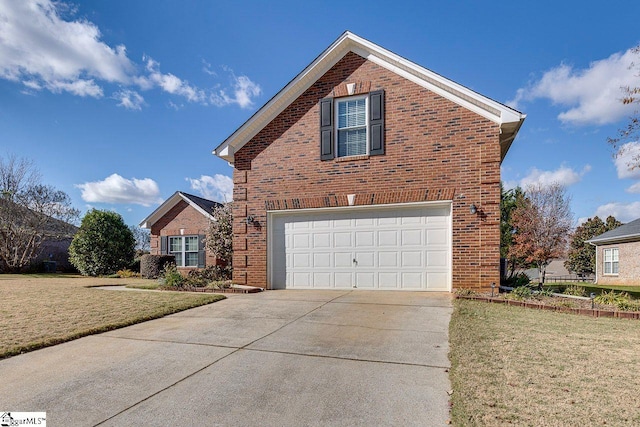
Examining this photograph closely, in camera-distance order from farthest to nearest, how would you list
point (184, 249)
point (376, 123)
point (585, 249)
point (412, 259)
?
point (585, 249) → point (184, 249) → point (376, 123) → point (412, 259)

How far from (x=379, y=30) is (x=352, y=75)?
2180mm

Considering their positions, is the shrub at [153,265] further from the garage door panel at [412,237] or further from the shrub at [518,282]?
the shrub at [518,282]

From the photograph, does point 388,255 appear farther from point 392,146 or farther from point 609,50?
point 609,50

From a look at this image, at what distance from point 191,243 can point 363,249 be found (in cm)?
1261

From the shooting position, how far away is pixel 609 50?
43.4 feet

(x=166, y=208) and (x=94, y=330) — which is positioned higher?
(x=166, y=208)

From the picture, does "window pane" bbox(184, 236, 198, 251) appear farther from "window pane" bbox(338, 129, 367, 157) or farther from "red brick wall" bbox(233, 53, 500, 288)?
"window pane" bbox(338, 129, 367, 157)

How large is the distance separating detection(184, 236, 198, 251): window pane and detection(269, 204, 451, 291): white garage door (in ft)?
32.4

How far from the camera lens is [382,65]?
10.1 meters

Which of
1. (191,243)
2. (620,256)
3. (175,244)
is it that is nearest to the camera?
(191,243)

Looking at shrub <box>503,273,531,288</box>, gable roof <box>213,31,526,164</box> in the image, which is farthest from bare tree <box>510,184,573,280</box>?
gable roof <box>213,31,526,164</box>

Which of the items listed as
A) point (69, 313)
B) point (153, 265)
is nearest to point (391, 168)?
point (69, 313)

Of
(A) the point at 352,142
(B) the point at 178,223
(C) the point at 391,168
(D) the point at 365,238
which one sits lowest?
(D) the point at 365,238

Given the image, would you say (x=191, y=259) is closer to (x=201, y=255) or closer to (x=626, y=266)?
(x=201, y=255)
